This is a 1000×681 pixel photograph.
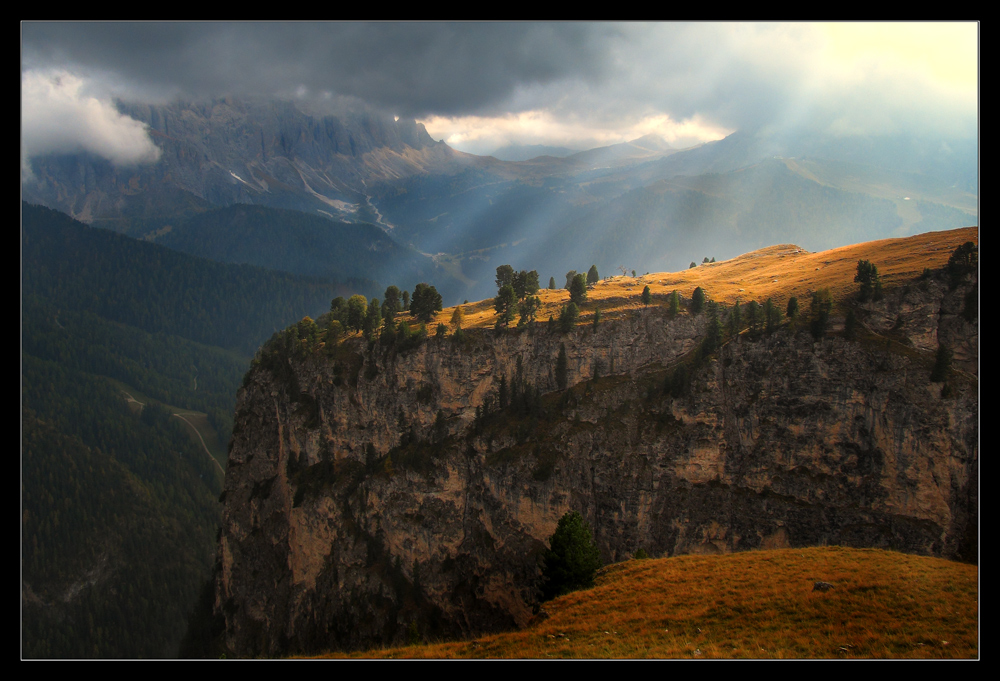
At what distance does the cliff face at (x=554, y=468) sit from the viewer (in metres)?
64.4

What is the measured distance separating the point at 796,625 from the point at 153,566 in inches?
7370

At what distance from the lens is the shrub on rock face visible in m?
41.0

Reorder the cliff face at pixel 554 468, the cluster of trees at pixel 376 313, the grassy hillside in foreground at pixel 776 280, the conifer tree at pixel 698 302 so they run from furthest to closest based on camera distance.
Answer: the cluster of trees at pixel 376 313
the conifer tree at pixel 698 302
the grassy hillside in foreground at pixel 776 280
the cliff face at pixel 554 468

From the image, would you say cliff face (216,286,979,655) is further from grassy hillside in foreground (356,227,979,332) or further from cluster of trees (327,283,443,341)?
grassy hillside in foreground (356,227,979,332)

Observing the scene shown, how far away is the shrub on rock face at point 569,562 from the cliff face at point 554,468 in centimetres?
2330

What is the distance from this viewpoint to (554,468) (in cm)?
7550

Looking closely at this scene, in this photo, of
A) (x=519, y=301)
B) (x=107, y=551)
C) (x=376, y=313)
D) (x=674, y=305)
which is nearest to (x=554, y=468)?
(x=674, y=305)

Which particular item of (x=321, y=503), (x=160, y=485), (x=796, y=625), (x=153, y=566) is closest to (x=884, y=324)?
(x=796, y=625)

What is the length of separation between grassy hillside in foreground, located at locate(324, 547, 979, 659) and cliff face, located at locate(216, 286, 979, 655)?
34515 mm

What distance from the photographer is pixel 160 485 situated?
635 ft

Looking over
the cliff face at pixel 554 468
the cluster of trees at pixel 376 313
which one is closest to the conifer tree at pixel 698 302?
the cliff face at pixel 554 468

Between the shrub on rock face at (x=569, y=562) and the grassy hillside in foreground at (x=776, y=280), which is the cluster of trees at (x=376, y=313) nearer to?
the grassy hillside in foreground at (x=776, y=280)

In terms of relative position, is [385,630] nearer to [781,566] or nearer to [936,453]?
[781,566]

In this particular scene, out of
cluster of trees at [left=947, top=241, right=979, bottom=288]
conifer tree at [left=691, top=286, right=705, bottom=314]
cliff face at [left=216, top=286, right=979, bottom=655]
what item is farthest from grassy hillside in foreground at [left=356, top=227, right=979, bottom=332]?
cliff face at [left=216, top=286, right=979, bottom=655]
